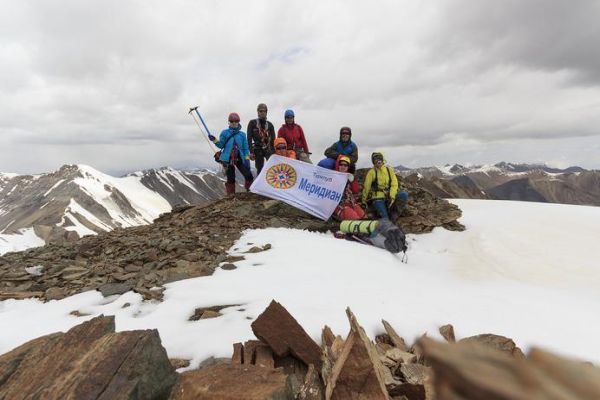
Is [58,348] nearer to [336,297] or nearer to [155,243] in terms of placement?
[336,297]

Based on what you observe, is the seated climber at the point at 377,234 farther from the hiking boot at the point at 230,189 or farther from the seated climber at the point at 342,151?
the hiking boot at the point at 230,189

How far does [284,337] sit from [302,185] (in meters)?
10.9

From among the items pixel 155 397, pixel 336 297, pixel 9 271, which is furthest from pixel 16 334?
pixel 336 297

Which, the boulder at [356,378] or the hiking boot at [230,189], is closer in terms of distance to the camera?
the boulder at [356,378]

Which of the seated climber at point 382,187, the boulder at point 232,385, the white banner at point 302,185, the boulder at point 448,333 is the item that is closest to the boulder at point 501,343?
the boulder at point 448,333

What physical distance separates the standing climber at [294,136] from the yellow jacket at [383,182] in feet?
13.2

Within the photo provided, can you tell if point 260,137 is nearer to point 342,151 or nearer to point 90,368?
point 342,151

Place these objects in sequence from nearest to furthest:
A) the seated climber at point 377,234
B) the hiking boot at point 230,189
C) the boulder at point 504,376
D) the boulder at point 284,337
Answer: the boulder at point 504,376 < the boulder at point 284,337 < the seated climber at point 377,234 < the hiking boot at point 230,189

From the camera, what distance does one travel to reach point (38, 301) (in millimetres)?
6832

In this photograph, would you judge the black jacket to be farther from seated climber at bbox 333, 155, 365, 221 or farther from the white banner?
seated climber at bbox 333, 155, 365, 221

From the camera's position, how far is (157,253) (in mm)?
9219

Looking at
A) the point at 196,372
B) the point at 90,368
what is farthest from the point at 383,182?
the point at 90,368

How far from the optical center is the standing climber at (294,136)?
16.1 meters

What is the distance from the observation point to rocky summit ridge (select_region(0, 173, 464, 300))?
736 centimetres
